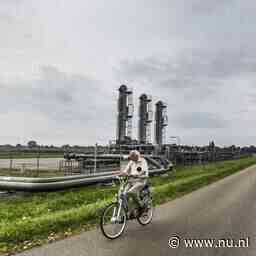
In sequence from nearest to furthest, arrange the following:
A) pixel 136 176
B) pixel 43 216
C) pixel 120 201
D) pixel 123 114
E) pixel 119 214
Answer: pixel 119 214, pixel 120 201, pixel 136 176, pixel 43 216, pixel 123 114

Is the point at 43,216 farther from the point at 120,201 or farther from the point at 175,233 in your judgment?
the point at 175,233

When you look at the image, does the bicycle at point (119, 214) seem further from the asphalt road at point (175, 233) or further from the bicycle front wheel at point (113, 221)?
the asphalt road at point (175, 233)

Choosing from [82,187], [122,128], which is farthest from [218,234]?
[122,128]

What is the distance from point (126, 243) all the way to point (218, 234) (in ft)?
6.82

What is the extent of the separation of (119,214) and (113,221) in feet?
0.84

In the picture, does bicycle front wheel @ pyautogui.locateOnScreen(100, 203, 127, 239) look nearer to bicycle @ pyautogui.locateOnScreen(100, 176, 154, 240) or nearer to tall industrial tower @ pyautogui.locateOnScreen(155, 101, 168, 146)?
bicycle @ pyautogui.locateOnScreen(100, 176, 154, 240)

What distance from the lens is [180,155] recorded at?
39281 millimetres

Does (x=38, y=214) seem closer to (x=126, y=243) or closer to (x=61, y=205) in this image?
(x=61, y=205)

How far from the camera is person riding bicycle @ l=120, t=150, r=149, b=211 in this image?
7816mm

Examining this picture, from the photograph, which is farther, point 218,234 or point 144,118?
point 144,118

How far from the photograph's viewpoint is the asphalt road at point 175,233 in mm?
5973

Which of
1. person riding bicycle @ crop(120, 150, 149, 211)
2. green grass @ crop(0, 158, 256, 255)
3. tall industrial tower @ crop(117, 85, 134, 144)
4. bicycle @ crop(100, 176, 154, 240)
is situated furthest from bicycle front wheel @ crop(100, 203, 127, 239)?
tall industrial tower @ crop(117, 85, 134, 144)

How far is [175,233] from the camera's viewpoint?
7258 millimetres

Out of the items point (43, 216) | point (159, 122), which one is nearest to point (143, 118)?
point (159, 122)
